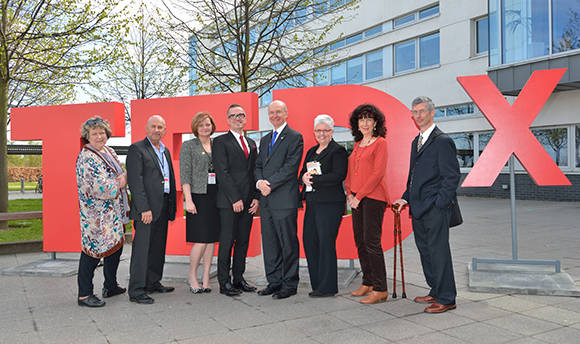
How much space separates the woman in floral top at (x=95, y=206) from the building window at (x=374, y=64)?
2012 centimetres

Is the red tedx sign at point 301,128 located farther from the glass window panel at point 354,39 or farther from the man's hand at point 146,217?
the glass window panel at point 354,39

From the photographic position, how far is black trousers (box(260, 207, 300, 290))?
5.13m

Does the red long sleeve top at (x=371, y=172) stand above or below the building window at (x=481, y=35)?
below

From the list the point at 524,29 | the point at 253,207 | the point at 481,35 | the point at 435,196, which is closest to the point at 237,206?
the point at 253,207

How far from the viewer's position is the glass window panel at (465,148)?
64.5ft

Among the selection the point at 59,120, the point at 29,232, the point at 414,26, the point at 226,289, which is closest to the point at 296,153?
the point at 226,289

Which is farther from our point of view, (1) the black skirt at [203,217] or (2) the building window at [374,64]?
(2) the building window at [374,64]

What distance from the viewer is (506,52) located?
1631 centimetres

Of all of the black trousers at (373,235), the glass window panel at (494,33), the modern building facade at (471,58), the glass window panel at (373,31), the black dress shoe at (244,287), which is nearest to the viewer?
the black trousers at (373,235)

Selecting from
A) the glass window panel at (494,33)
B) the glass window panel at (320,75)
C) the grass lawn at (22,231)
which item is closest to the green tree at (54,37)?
the grass lawn at (22,231)

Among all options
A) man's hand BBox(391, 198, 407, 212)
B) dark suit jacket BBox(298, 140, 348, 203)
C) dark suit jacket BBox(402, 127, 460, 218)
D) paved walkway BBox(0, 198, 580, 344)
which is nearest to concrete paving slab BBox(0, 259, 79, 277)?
paved walkway BBox(0, 198, 580, 344)

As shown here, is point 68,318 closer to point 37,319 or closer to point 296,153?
point 37,319

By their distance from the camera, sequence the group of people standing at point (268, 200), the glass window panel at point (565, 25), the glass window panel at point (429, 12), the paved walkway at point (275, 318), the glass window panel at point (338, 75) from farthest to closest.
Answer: the glass window panel at point (338, 75), the glass window panel at point (429, 12), the glass window panel at point (565, 25), the group of people standing at point (268, 200), the paved walkway at point (275, 318)

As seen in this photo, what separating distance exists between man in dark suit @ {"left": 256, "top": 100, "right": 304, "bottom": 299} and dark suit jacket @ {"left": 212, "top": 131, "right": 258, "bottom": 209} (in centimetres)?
16
